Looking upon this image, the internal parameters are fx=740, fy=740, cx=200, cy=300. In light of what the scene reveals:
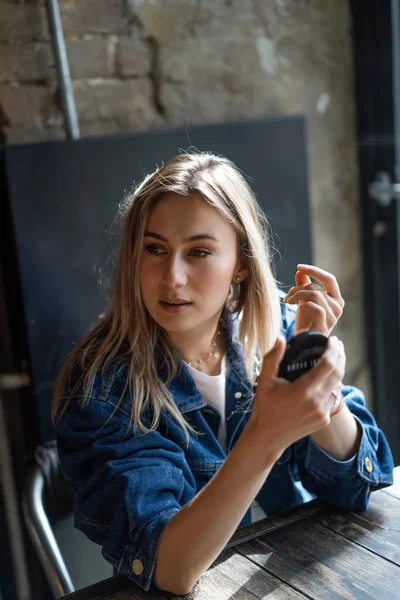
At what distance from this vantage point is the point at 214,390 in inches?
57.2

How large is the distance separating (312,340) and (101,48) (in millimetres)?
1193

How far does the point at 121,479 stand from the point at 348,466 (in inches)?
16.7

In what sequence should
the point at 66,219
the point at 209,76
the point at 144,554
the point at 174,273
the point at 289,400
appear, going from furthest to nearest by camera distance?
the point at 209,76 → the point at 66,219 → the point at 174,273 → the point at 144,554 → the point at 289,400

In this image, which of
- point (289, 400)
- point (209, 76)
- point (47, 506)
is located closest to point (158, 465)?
point (289, 400)

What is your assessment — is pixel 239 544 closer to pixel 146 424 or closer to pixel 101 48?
pixel 146 424

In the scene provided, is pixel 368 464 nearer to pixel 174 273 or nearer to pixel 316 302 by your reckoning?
pixel 316 302

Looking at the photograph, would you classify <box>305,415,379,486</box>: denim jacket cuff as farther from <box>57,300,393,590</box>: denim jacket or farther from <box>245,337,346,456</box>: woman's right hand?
<box>245,337,346,456</box>: woman's right hand

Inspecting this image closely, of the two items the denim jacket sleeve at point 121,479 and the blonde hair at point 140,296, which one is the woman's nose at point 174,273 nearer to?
the blonde hair at point 140,296

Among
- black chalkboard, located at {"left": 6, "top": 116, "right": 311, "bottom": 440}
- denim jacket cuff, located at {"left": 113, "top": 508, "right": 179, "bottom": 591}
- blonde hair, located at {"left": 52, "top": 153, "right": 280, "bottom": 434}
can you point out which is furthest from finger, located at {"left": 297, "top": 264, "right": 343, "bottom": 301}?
black chalkboard, located at {"left": 6, "top": 116, "right": 311, "bottom": 440}

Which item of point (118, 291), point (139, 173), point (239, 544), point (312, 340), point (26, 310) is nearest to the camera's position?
point (312, 340)

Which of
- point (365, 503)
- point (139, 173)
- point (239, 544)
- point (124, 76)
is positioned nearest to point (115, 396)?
point (239, 544)

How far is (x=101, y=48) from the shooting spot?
6.25 ft

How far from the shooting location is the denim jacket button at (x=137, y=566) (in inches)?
43.5

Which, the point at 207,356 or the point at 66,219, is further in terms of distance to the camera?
the point at 66,219
